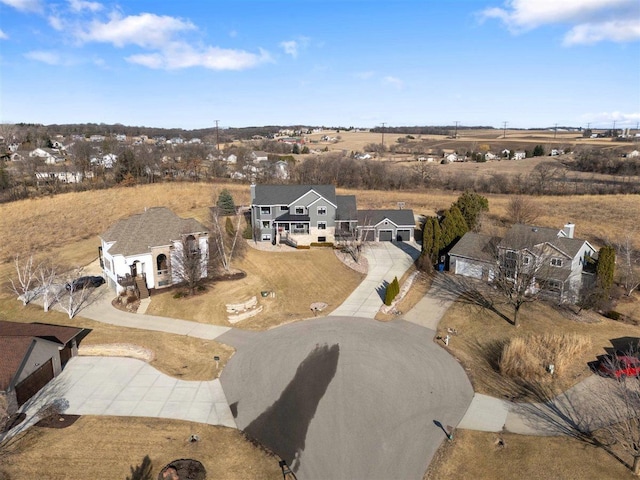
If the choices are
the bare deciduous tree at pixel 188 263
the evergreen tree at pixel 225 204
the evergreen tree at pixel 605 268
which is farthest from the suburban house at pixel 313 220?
the evergreen tree at pixel 605 268

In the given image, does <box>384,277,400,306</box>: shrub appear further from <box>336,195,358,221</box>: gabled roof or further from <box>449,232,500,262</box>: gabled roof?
<box>336,195,358,221</box>: gabled roof

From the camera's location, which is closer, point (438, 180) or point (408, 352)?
point (408, 352)

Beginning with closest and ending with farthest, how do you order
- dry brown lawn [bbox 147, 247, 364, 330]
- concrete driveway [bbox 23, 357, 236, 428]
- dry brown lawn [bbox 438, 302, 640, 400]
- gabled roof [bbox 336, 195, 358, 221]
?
concrete driveway [bbox 23, 357, 236, 428] → dry brown lawn [bbox 438, 302, 640, 400] → dry brown lawn [bbox 147, 247, 364, 330] → gabled roof [bbox 336, 195, 358, 221]

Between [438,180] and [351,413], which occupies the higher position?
[438,180]

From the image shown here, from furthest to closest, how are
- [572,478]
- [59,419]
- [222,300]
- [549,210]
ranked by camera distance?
[549,210] < [222,300] < [59,419] < [572,478]

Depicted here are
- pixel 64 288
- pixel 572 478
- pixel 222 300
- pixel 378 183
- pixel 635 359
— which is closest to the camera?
pixel 572 478

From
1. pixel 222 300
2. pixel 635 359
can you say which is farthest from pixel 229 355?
pixel 635 359

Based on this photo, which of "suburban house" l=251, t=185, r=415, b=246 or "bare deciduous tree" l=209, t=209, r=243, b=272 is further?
"suburban house" l=251, t=185, r=415, b=246

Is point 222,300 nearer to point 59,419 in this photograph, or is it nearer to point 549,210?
point 59,419

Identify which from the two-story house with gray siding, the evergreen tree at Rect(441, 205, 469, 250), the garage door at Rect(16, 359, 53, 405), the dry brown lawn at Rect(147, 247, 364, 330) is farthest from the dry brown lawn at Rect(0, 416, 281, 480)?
the two-story house with gray siding
